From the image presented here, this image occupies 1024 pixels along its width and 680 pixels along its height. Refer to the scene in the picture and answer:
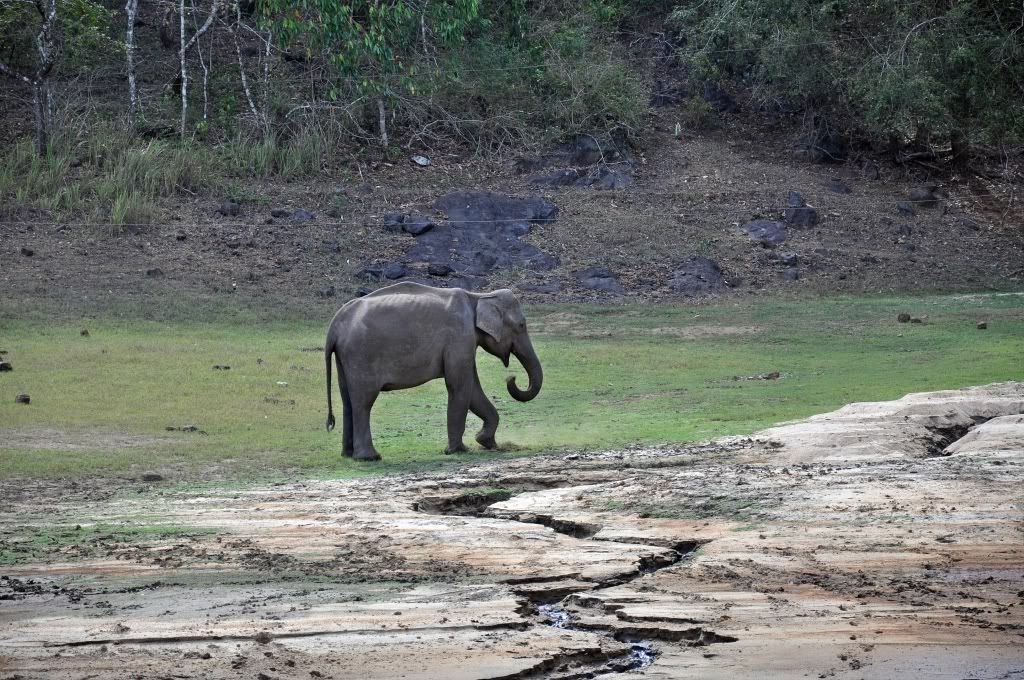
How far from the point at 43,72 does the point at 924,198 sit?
17.1 m

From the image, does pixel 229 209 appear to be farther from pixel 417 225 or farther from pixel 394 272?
pixel 394 272

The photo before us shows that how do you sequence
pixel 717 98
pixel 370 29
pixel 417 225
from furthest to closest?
pixel 717 98 → pixel 417 225 → pixel 370 29

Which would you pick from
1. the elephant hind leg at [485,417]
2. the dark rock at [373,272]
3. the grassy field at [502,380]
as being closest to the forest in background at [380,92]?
the dark rock at [373,272]

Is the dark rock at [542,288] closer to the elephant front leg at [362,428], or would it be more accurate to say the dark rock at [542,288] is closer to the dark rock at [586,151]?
the dark rock at [586,151]

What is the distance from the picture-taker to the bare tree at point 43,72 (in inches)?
1085

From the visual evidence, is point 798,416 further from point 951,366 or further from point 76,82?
point 76,82

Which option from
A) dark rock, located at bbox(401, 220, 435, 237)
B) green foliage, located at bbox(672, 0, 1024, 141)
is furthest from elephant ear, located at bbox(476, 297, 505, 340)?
dark rock, located at bbox(401, 220, 435, 237)

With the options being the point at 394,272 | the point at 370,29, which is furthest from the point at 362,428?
the point at 394,272

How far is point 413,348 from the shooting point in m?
13.9

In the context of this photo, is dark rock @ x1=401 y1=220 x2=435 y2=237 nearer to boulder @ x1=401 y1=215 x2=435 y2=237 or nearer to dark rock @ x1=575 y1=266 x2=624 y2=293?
boulder @ x1=401 y1=215 x2=435 y2=237

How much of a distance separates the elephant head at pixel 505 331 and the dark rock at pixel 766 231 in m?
14.0

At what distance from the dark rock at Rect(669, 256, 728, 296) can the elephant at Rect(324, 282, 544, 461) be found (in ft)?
39.8

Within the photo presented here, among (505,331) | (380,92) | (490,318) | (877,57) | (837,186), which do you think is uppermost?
(380,92)

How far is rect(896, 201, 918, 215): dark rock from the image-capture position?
29.5m
